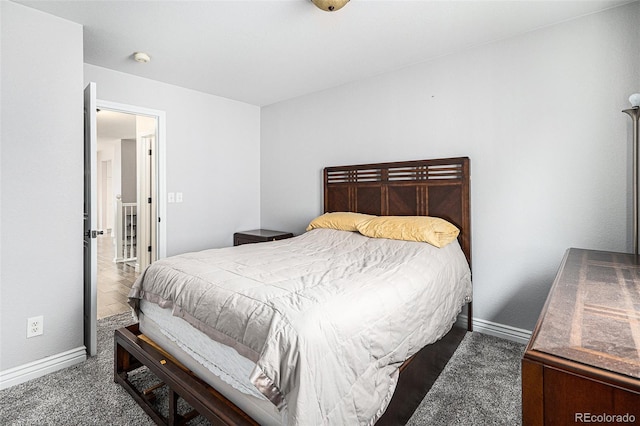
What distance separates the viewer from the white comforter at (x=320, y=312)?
3.74ft

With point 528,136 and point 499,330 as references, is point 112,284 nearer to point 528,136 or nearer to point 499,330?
point 499,330

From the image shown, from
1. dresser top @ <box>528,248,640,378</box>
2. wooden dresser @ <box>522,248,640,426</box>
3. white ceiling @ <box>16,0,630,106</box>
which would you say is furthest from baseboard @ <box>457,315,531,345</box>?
white ceiling @ <box>16,0,630,106</box>

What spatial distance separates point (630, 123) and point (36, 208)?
156 inches

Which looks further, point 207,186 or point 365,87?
point 207,186

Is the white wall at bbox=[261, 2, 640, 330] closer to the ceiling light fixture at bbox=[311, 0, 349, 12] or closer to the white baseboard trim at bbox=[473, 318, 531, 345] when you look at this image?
the white baseboard trim at bbox=[473, 318, 531, 345]

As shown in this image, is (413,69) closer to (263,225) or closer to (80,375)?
(263,225)

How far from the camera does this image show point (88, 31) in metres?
2.42

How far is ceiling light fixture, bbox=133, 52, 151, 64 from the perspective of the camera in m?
2.78

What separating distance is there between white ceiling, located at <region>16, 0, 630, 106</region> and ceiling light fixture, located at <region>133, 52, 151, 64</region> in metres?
0.06

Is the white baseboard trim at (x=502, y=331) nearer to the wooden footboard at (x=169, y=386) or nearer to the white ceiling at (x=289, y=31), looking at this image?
the wooden footboard at (x=169, y=386)

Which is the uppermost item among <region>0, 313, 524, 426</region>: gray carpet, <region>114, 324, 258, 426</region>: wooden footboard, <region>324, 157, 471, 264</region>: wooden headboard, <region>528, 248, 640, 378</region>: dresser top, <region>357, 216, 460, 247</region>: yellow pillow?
<region>324, 157, 471, 264</region>: wooden headboard

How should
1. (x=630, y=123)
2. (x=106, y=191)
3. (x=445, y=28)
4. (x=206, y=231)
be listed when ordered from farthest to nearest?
(x=106, y=191) < (x=206, y=231) < (x=445, y=28) < (x=630, y=123)

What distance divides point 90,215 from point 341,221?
204 cm

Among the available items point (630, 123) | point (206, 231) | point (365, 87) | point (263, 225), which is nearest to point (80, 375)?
point (206, 231)
